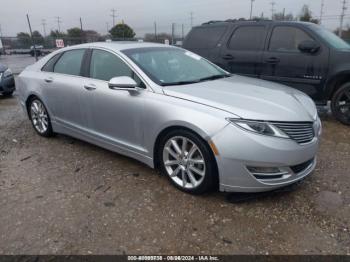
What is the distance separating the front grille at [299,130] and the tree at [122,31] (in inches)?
1290

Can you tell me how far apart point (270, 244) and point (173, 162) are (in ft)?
4.02

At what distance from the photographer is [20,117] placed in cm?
645

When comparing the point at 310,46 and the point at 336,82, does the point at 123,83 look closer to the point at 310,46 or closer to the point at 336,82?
the point at 310,46

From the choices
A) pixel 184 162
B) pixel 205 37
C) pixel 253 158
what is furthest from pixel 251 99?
pixel 205 37

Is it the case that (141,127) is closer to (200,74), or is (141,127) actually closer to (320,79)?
(200,74)

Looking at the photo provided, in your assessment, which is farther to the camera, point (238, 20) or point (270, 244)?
point (238, 20)

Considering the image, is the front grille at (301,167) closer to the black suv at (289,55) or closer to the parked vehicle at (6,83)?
the black suv at (289,55)

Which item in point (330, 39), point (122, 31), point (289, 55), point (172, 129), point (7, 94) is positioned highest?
point (330, 39)

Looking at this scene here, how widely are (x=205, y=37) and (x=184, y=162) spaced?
4373mm

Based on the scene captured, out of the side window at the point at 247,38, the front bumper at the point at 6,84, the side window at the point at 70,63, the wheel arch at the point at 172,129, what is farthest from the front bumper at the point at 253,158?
the front bumper at the point at 6,84

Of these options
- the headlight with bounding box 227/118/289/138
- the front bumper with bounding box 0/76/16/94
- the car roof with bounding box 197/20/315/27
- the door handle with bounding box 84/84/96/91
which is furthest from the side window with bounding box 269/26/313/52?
the front bumper with bounding box 0/76/16/94

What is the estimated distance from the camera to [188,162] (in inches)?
123

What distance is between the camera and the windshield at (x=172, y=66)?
3545mm

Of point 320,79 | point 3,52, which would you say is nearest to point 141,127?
point 320,79
